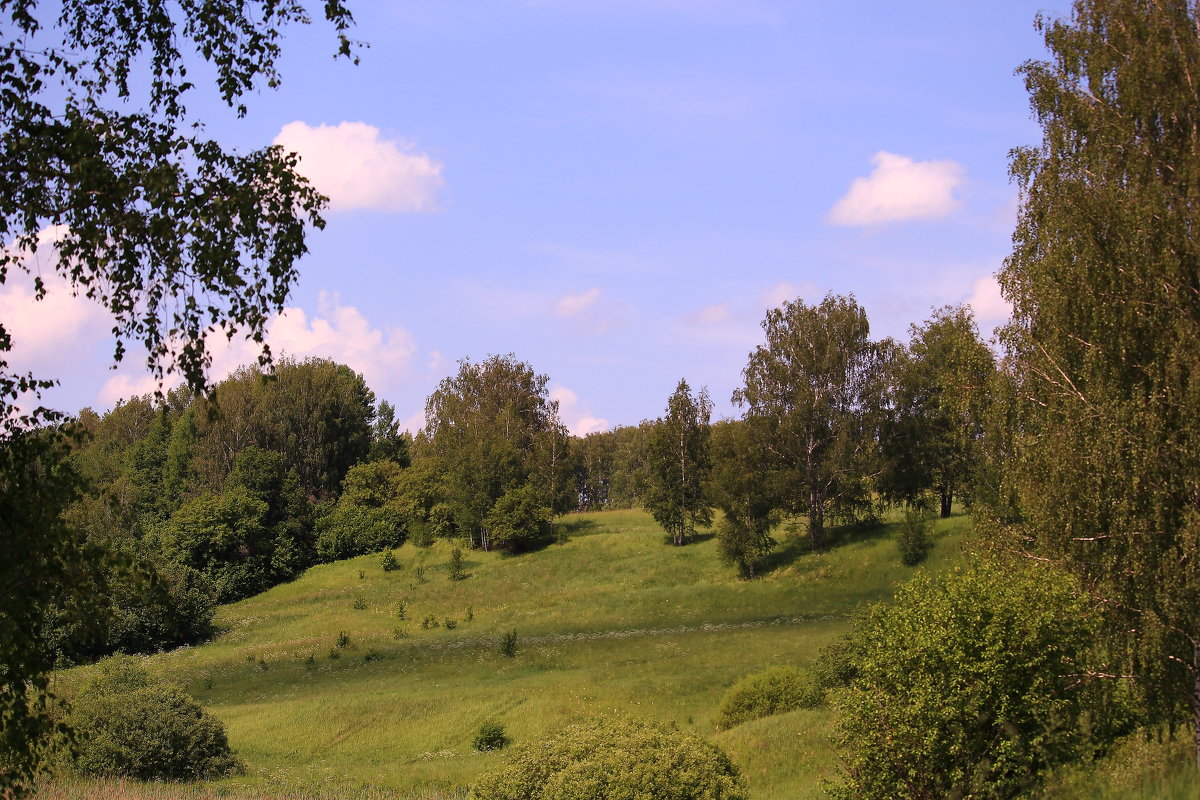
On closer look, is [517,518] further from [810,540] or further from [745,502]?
[810,540]

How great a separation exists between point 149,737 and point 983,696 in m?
24.6

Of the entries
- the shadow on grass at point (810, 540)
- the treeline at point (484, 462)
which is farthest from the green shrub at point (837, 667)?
the shadow on grass at point (810, 540)

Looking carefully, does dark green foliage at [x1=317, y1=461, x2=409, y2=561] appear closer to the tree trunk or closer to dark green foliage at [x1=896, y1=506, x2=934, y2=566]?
dark green foliage at [x1=896, y1=506, x2=934, y2=566]

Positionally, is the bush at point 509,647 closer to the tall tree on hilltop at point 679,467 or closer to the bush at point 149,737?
the bush at point 149,737

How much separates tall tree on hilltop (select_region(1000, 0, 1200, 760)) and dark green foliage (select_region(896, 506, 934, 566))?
43.4 meters

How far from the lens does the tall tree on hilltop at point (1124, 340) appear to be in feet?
54.9

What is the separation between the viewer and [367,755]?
35.0 m

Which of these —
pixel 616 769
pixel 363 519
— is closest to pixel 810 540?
pixel 363 519

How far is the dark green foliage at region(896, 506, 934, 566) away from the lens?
62.0 meters

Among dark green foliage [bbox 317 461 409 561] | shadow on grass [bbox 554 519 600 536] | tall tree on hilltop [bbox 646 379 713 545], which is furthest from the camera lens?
dark green foliage [bbox 317 461 409 561]

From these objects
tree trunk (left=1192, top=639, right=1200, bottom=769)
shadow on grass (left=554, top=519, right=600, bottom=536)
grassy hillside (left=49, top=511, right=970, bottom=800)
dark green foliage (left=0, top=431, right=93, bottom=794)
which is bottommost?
grassy hillside (left=49, top=511, right=970, bottom=800)

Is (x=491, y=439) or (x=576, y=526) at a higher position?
(x=491, y=439)

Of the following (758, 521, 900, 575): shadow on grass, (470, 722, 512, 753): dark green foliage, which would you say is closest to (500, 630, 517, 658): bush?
(470, 722, 512, 753): dark green foliage

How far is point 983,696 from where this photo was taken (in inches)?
648
